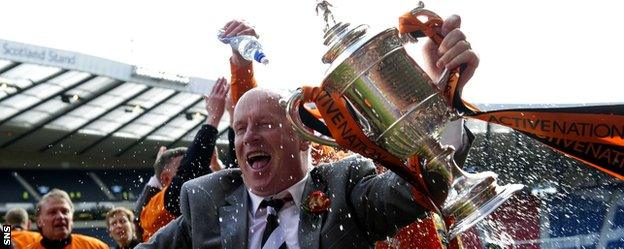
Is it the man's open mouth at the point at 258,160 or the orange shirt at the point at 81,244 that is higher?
the man's open mouth at the point at 258,160

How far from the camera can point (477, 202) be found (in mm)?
2174

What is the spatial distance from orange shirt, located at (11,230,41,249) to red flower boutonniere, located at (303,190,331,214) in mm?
3818

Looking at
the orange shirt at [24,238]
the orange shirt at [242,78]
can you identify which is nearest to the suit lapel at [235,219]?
the orange shirt at [242,78]

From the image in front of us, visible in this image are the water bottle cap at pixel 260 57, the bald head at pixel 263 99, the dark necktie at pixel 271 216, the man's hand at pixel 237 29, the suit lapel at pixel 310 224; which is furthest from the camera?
the man's hand at pixel 237 29

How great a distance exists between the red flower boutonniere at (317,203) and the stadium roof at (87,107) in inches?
599

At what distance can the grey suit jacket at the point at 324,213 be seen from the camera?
2.33 metres

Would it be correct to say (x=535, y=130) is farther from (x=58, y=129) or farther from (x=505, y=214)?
(x=58, y=129)

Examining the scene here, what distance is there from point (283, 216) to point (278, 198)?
6 cm

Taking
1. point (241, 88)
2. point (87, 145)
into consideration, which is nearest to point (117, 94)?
point (87, 145)

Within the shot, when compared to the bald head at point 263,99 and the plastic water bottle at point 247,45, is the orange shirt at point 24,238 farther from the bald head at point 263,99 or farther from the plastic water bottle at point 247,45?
the bald head at point 263,99

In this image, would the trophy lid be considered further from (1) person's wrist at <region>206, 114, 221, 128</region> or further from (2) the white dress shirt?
(1) person's wrist at <region>206, 114, 221, 128</region>

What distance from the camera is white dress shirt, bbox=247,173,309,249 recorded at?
8.37 ft

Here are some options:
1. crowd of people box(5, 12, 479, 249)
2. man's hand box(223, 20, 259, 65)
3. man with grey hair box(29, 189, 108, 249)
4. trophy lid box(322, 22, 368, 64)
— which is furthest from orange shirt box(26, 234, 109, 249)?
trophy lid box(322, 22, 368, 64)

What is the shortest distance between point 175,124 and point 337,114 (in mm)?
22383
